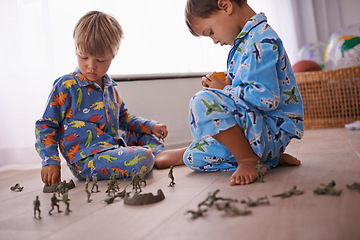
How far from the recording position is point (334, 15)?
3914 millimetres

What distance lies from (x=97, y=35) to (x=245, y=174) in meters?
0.77

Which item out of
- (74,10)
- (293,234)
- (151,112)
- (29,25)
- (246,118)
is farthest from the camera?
(151,112)

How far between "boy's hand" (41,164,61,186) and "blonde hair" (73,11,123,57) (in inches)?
17.3

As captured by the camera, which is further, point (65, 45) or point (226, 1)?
point (65, 45)

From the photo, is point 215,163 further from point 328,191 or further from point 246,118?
point 328,191

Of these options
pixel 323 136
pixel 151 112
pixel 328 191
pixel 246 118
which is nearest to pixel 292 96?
pixel 246 118

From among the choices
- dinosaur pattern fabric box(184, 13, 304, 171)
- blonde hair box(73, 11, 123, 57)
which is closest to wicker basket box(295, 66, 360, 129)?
dinosaur pattern fabric box(184, 13, 304, 171)

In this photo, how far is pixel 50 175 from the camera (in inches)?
52.7

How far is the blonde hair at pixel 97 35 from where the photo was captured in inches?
58.3

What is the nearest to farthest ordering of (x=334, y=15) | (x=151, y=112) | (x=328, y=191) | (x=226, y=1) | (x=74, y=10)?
(x=328, y=191) < (x=226, y=1) < (x=74, y=10) < (x=151, y=112) < (x=334, y=15)

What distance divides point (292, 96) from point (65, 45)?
1.24 m

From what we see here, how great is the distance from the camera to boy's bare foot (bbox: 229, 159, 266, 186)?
111 centimetres

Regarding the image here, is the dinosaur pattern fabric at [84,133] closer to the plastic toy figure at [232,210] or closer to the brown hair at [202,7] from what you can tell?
the brown hair at [202,7]

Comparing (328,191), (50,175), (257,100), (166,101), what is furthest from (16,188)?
(166,101)
